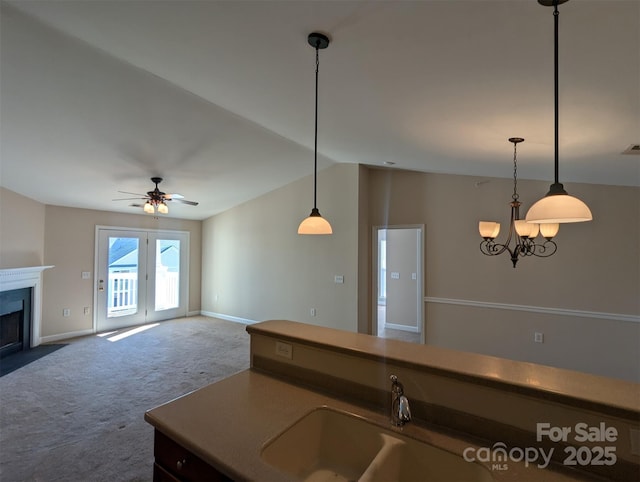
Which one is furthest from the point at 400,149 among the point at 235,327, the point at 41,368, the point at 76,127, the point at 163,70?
the point at 41,368

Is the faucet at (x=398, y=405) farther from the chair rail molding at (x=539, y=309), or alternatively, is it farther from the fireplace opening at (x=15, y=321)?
the fireplace opening at (x=15, y=321)

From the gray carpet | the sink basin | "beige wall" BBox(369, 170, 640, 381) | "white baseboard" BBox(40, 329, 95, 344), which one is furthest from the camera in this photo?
"white baseboard" BBox(40, 329, 95, 344)

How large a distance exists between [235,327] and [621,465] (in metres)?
5.93

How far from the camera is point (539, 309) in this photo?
4.12 metres

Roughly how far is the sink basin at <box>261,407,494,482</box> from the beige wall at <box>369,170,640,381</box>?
12.6 feet

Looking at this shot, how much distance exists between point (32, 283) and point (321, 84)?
538cm

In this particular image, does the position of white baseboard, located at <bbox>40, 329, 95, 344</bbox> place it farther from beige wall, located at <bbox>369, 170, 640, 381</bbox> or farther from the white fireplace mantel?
beige wall, located at <bbox>369, 170, 640, 381</bbox>

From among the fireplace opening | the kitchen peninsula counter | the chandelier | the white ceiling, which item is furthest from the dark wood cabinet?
the fireplace opening

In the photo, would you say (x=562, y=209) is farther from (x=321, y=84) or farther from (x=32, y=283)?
(x=32, y=283)

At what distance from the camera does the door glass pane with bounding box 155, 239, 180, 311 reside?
6.64 m

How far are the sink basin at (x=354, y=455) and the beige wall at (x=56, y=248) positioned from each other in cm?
537

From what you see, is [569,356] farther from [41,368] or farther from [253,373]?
[41,368]

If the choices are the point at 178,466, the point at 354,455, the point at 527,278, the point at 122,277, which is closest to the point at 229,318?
the point at 122,277

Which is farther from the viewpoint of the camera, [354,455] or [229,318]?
[229,318]
